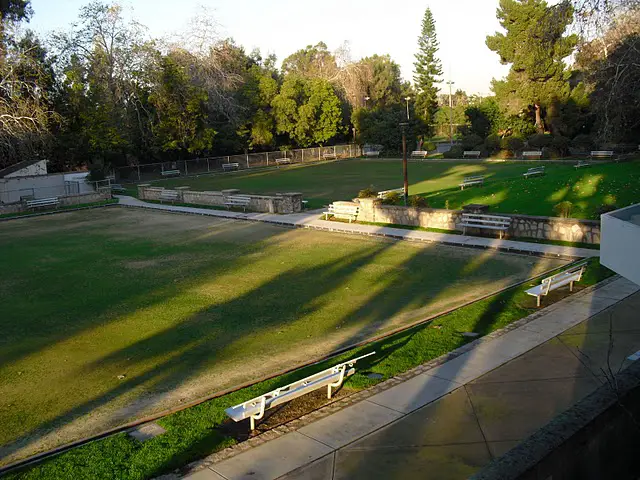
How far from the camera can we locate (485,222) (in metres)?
18.7

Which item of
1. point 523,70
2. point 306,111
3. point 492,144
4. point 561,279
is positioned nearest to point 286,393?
point 561,279

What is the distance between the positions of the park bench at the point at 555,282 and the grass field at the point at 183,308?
1.48m

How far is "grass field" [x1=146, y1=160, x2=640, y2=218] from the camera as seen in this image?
2170 centimetres

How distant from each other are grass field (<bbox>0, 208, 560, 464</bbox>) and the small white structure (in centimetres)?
402

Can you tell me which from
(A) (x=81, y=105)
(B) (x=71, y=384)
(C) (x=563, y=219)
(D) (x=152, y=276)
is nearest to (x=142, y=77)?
(A) (x=81, y=105)

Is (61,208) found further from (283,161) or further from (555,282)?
(283,161)

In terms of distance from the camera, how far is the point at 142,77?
50.2 metres

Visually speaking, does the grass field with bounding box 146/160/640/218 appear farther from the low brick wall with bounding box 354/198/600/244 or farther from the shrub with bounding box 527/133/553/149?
the shrub with bounding box 527/133/553/149

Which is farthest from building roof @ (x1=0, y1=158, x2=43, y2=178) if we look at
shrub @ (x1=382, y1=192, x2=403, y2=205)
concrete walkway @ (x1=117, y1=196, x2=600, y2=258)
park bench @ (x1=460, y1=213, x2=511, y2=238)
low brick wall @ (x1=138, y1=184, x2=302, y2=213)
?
park bench @ (x1=460, y1=213, x2=511, y2=238)

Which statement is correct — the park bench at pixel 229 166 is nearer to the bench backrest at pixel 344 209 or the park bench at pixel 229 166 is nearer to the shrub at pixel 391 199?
the bench backrest at pixel 344 209

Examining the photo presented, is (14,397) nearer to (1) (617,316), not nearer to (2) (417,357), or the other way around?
(2) (417,357)

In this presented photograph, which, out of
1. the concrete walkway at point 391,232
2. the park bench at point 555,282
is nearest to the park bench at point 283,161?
the concrete walkway at point 391,232

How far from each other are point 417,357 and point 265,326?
11.2 ft

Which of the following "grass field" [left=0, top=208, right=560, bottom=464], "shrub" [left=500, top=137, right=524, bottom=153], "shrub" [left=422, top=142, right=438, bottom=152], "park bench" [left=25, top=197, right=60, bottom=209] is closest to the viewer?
"grass field" [left=0, top=208, right=560, bottom=464]
